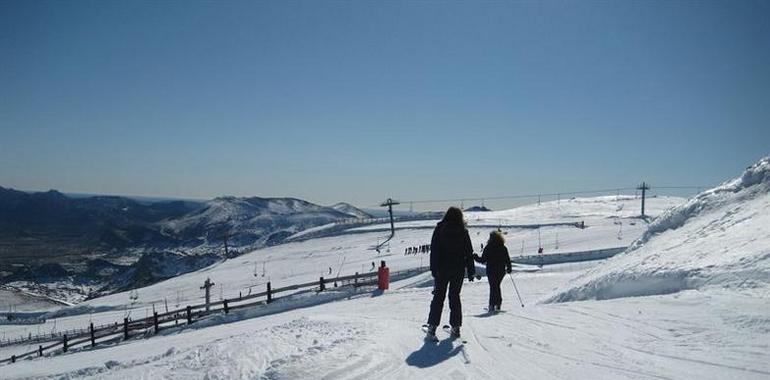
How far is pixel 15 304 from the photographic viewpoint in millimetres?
82250

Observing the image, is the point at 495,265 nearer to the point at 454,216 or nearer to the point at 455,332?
the point at 455,332

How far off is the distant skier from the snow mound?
116 centimetres

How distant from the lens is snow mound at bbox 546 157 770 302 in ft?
23.0

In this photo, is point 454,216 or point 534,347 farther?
point 454,216

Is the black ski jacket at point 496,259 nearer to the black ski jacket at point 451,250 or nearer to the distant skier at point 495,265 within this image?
the distant skier at point 495,265

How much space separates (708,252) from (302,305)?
15.3 metres

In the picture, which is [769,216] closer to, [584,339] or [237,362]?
[584,339]

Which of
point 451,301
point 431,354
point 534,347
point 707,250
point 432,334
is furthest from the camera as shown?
point 707,250

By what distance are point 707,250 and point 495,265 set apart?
3.89 meters

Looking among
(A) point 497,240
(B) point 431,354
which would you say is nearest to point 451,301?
(B) point 431,354

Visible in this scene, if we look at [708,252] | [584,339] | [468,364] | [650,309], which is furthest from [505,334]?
[708,252]

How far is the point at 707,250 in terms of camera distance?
837 centimetres

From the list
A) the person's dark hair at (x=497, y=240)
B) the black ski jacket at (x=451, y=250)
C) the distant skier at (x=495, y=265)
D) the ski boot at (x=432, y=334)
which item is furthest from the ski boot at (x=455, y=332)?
the person's dark hair at (x=497, y=240)

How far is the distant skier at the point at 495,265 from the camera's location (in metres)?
10.3
